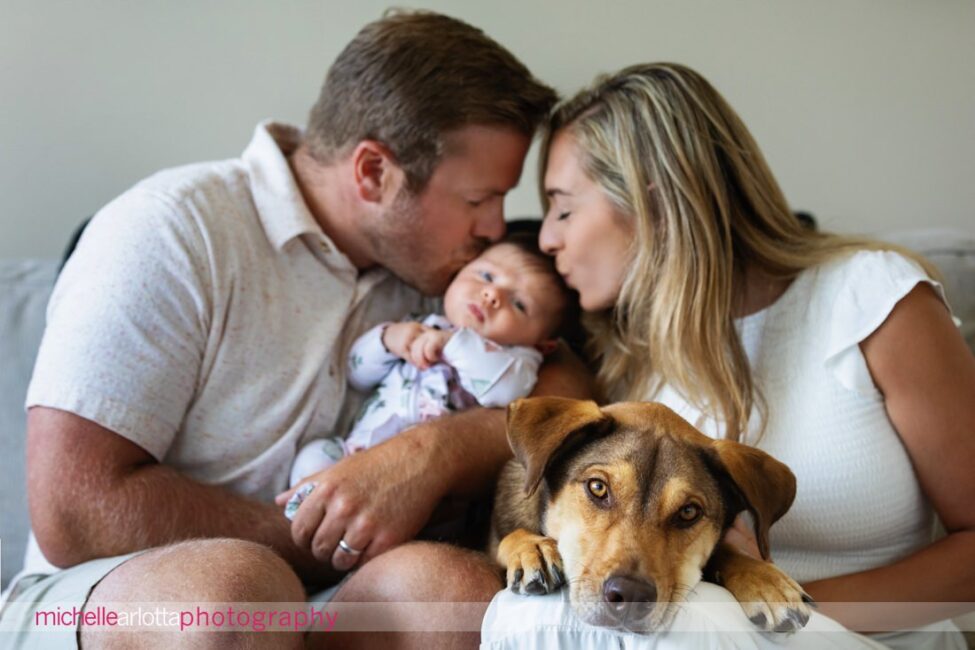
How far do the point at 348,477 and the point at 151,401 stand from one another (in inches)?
14.2

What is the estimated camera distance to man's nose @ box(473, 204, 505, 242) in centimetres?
191

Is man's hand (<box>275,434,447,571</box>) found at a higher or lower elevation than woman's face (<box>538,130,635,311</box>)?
lower

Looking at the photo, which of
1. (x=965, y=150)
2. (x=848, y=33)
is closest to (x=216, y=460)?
(x=848, y=33)

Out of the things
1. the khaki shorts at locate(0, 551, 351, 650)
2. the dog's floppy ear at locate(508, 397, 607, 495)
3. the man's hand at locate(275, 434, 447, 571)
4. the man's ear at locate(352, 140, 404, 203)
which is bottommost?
the khaki shorts at locate(0, 551, 351, 650)

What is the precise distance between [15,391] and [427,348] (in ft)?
2.88

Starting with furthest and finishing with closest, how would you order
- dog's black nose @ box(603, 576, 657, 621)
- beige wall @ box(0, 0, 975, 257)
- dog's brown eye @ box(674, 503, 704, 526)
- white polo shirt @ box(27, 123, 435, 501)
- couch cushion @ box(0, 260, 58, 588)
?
beige wall @ box(0, 0, 975, 257), couch cushion @ box(0, 260, 58, 588), white polo shirt @ box(27, 123, 435, 501), dog's brown eye @ box(674, 503, 704, 526), dog's black nose @ box(603, 576, 657, 621)

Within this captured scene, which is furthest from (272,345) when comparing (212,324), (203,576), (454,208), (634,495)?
(634,495)

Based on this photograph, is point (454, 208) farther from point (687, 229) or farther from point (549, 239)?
point (687, 229)

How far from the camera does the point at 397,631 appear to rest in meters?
1.28

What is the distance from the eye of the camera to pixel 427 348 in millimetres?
1721

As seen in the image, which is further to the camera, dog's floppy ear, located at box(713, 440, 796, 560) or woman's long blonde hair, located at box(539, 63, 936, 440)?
woman's long blonde hair, located at box(539, 63, 936, 440)

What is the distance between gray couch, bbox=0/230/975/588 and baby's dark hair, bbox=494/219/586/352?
0.84 m

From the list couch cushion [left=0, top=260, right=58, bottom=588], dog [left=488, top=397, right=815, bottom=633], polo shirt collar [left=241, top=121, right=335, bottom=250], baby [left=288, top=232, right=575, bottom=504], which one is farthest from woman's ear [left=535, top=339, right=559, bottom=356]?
couch cushion [left=0, top=260, right=58, bottom=588]

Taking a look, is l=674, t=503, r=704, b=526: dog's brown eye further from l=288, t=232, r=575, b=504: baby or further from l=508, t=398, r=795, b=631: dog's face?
l=288, t=232, r=575, b=504: baby
